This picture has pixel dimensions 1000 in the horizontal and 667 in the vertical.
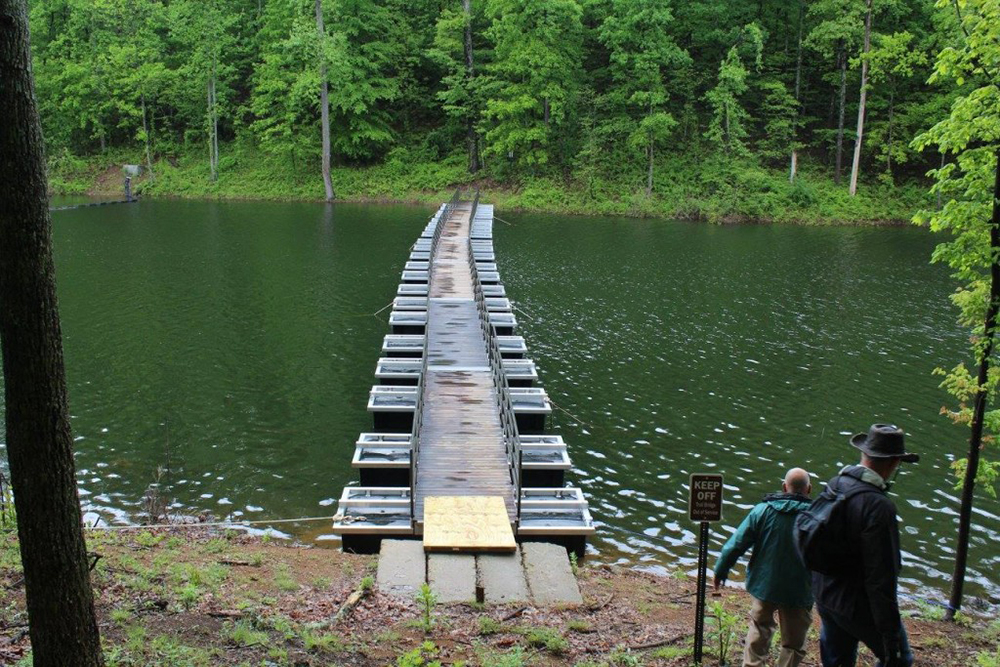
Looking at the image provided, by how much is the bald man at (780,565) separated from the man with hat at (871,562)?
1.61 ft

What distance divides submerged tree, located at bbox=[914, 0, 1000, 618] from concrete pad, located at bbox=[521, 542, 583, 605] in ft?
13.9

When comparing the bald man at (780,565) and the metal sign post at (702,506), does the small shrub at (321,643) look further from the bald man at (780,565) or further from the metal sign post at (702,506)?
the bald man at (780,565)

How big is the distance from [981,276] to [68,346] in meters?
19.8

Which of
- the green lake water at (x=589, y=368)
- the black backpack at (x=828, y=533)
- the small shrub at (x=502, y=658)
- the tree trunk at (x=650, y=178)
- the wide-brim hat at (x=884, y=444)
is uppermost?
the tree trunk at (x=650, y=178)

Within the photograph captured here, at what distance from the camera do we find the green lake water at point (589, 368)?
13109 mm

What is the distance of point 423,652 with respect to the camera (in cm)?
683

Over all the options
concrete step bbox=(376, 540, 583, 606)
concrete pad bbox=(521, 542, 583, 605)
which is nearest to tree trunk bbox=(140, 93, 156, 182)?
concrete step bbox=(376, 540, 583, 606)

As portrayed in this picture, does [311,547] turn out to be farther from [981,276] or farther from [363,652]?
[981,276]

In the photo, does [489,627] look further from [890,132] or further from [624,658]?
[890,132]

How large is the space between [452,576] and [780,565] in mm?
4142

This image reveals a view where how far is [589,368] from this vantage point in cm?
1972

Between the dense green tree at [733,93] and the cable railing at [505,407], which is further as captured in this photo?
the dense green tree at [733,93]

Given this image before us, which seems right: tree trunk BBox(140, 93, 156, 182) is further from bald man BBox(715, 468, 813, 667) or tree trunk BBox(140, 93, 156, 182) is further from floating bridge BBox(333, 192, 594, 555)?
bald man BBox(715, 468, 813, 667)

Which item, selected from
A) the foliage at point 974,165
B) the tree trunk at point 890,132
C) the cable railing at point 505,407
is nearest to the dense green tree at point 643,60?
the tree trunk at point 890,132
